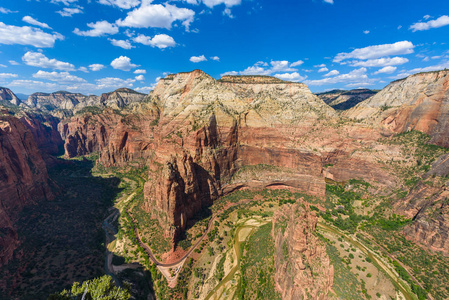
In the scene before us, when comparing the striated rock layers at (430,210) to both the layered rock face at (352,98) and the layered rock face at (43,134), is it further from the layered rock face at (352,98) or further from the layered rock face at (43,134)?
the layered rock face at (43,134)

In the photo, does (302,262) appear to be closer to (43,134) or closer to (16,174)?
(16,174)

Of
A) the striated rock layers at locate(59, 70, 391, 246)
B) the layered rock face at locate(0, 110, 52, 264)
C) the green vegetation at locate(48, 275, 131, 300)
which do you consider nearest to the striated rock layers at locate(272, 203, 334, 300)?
the green vegetation at locate(48, 275, 131, 300)

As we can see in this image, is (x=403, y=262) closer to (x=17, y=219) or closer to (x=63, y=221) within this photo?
(x=63, y=221)

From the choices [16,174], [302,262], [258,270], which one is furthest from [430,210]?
[16,174]

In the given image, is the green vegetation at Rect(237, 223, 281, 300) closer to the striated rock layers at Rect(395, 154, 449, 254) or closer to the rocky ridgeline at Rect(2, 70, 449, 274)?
the rocky ridgeline at Rect(2, 70, 449, 274)

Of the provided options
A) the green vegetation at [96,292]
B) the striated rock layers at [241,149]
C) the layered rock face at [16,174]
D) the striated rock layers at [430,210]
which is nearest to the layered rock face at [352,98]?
the striated rock layers at [241,149]
